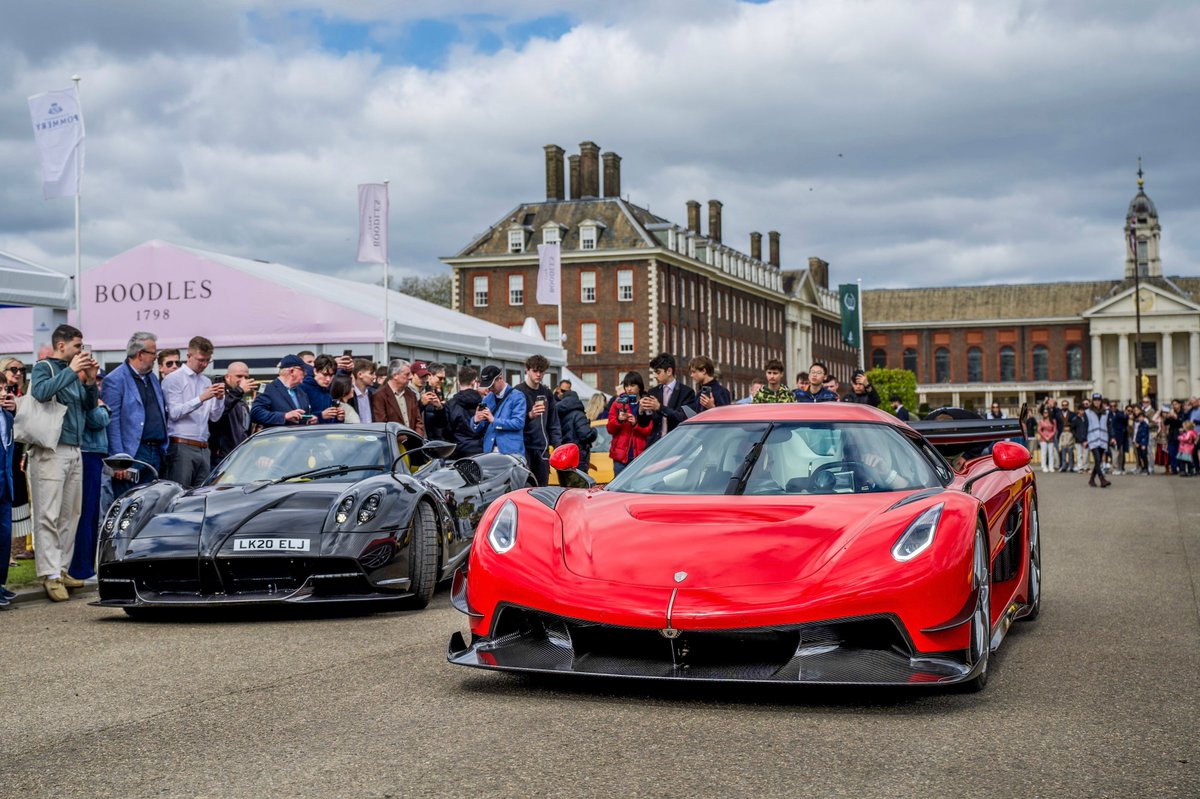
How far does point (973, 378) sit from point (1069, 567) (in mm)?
128338

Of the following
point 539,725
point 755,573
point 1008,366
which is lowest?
point 539,725

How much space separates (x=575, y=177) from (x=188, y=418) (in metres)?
67.4

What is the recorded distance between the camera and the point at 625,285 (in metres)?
75.1

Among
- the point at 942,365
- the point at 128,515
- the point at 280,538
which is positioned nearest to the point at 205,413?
the point at 128,515

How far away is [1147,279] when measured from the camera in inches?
5079

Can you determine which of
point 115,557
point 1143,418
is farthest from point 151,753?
point 1143,418

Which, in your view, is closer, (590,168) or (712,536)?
(712,536)

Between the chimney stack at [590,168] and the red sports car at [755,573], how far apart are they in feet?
234

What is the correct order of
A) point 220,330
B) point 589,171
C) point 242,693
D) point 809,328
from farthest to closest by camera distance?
point 809,328 → point 589,171 → point 220,330 → point 242,693

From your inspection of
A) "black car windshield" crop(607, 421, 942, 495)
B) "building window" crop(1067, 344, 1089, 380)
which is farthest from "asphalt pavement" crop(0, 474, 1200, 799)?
"building window" crop(1067, 344, 1089, 380)

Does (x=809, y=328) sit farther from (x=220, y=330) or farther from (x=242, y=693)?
(x=242, y=693)

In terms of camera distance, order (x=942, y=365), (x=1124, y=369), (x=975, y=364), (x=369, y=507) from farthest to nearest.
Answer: (x=942, y=365) → (x=975, y=364) → (x=1124, y=369) → (x=369, y=507)

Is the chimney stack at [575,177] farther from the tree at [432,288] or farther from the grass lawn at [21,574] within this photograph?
the grass lawn at [21,574]

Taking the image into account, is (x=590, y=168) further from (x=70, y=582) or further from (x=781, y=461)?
Answer: (x=781, y=461)
